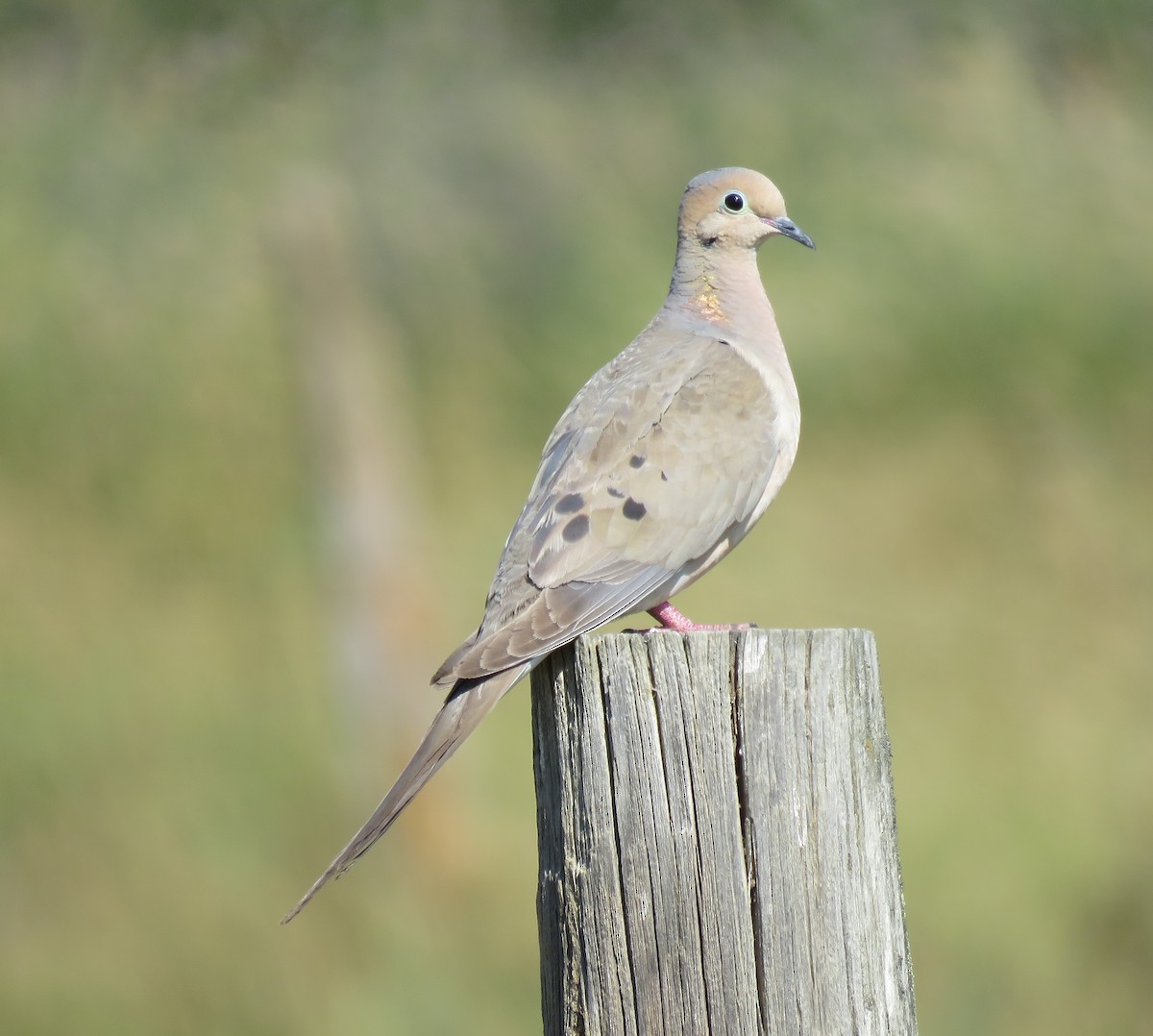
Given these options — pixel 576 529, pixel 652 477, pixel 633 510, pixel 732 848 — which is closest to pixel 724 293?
pixel 652 477

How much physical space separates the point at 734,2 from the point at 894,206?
1.85 metres

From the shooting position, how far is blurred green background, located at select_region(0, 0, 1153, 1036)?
6953 mm

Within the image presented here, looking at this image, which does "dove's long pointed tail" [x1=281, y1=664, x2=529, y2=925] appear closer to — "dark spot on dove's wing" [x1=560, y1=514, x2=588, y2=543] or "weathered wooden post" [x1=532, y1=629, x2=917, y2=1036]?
"weathered wooden post" [x1=532, y1=629, x2=917, y2=1036]

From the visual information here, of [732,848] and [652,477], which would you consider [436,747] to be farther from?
[652,477]

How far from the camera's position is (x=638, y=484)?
3.47 metres

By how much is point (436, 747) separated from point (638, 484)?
938 mm

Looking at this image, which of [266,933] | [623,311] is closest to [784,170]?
[623,311]

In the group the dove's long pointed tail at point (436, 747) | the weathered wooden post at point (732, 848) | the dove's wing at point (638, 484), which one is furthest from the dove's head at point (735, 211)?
the weathered wooden post at point (732, 848)

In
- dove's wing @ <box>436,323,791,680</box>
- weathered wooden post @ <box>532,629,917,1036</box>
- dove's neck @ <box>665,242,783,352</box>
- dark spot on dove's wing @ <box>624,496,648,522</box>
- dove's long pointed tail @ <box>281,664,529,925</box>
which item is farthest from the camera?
dove's neck @ <box>665,242,783,352</box>

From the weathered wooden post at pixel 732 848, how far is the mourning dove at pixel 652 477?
1.37ft

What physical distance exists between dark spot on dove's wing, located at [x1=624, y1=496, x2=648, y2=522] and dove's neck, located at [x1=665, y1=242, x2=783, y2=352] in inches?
32.7

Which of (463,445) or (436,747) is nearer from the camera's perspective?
(436,747)

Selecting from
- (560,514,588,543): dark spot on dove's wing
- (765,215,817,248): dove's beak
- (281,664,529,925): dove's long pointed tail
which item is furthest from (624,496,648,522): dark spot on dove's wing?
(765,215,817,248): dove's beak

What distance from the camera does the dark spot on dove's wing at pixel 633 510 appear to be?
11.2ft
